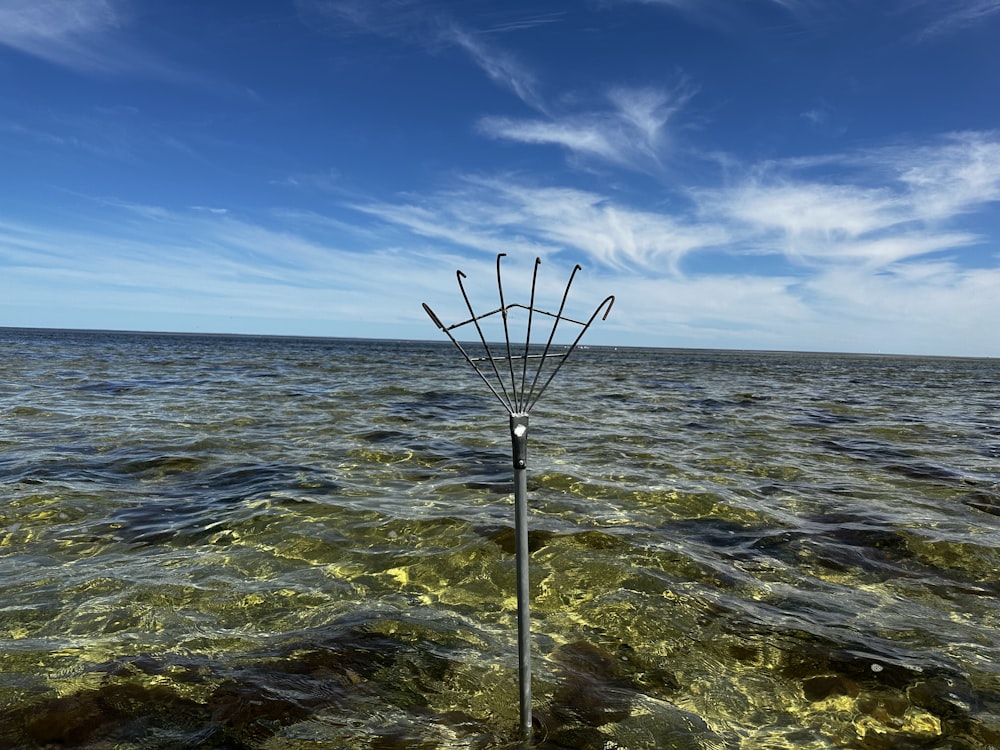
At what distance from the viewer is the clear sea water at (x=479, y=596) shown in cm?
377

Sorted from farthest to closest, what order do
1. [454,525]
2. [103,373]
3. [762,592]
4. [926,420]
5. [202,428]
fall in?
[103,373] < [926,420] < [202,428] < [454,525] < [762,592]

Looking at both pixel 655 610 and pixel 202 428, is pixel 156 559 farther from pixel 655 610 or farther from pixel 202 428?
pixel 202 428

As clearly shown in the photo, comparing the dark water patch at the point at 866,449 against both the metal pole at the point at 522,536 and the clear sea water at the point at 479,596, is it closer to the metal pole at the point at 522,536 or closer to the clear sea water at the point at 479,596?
the clear sea water at the point at 479,596

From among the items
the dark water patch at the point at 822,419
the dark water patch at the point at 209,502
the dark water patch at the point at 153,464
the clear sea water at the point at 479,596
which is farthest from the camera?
the dark water patch at the point at 822,419

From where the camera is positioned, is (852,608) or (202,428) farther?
(202,428)

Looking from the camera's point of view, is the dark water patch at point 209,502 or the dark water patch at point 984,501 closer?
the dark water patch at point 209,502

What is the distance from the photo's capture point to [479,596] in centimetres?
582

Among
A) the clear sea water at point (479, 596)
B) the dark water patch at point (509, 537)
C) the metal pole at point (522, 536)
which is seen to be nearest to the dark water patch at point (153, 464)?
the clear sea water at point (479, 596)

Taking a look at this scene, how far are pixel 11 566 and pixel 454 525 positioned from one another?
188 inches

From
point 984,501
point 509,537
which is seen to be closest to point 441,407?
point 509,537

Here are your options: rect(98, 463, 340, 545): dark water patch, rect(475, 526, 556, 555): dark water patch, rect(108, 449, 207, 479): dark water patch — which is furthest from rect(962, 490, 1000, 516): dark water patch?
rect(108, 449, 207, 479): dark water patch

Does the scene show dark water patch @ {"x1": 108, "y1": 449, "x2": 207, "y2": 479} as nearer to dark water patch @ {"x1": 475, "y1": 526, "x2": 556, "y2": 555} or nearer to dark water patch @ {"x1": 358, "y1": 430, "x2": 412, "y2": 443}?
dark water patch @ {"x1": 358, "y1": 430, "x2": 412, "y2": 443}

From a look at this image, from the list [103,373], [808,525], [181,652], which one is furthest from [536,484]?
[103,373]

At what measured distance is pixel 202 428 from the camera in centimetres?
1476
